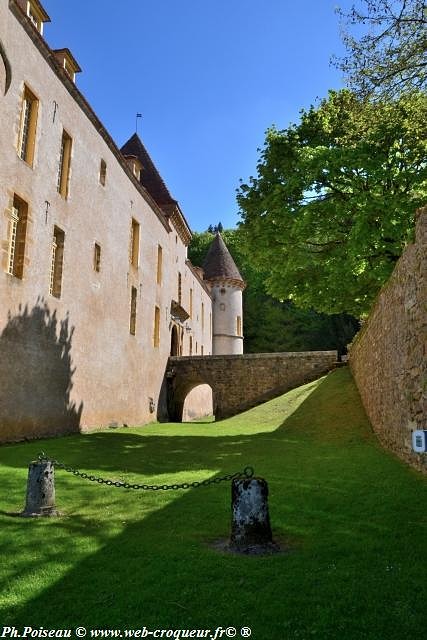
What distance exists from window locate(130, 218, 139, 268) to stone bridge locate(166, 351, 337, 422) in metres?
6.97

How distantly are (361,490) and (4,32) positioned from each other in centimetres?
1251

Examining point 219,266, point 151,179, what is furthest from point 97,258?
point 219,266

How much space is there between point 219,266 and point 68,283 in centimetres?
2744

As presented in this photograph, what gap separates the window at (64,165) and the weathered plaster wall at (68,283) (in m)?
0.25

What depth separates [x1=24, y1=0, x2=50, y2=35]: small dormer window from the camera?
13.8m

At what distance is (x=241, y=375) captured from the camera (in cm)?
2477

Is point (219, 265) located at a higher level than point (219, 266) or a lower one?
higher

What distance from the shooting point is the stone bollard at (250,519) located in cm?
462

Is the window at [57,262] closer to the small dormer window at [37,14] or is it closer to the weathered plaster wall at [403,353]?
the small dormer window at [37,14]

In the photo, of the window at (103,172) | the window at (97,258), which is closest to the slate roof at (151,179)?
the window at (103,172)

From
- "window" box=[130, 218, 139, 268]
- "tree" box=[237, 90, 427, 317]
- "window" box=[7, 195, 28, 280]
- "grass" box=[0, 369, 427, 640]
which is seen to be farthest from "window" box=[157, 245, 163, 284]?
"grass" box=[0, 369, 427, 640]

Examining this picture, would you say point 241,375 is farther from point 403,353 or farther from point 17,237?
point 403,353

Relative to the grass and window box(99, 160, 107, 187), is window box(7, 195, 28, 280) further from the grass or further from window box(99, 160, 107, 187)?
window box(99, 160, 107, 187)

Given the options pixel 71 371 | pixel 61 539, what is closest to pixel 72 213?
pixel 71 371
